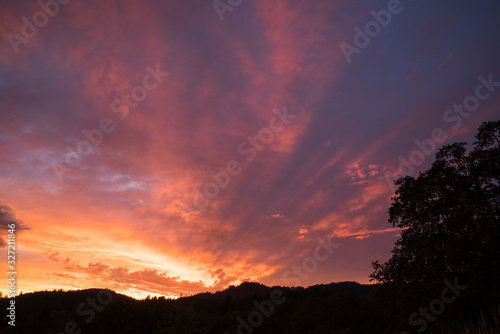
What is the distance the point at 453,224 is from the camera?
1942 cm

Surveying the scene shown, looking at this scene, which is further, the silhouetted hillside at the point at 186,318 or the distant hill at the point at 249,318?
the silhouetted hillside at the point at 186,318

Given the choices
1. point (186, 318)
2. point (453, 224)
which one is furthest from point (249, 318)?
point (453, 224)

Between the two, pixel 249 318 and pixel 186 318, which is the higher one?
pixel 249 318

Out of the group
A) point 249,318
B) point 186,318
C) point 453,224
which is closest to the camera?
point 453,224

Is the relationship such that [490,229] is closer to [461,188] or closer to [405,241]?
[461,188]

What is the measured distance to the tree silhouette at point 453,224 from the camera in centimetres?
1811

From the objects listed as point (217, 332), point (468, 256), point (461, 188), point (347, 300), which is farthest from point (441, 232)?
point (217, 332)

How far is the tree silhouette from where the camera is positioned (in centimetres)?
1811

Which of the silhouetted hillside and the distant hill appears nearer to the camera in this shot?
the distant hill

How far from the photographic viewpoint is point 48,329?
54562mm

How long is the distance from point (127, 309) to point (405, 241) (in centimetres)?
3615

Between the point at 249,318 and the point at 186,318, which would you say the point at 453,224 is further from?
the point at 249,318

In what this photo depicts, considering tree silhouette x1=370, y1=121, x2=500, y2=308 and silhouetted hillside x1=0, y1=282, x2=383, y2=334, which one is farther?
silhouetted hillside x1=0, y1=282, x2=383, y2=334

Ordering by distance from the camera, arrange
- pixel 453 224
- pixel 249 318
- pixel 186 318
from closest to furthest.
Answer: pixel 453 224 → pixel 186 318 → pixel 249 318
